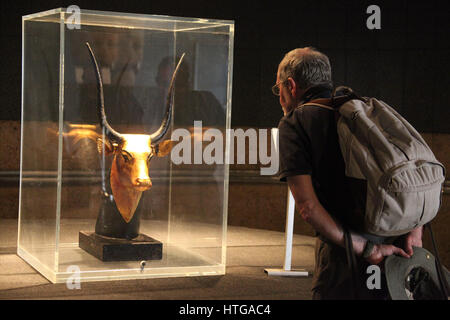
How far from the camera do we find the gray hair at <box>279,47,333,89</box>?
2.39 m

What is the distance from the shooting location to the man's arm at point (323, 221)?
2.16m

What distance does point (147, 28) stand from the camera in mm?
4617

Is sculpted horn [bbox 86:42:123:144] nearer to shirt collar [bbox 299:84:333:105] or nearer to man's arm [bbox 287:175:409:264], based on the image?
shirt collar [bbox 299:84:333:105]

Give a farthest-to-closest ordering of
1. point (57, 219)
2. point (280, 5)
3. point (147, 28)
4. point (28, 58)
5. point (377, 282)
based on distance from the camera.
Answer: point (280, 5) → point (28, 58) → point (147, 28) → point (57, 219) → point (377, 282)

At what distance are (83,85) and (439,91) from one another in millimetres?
3954

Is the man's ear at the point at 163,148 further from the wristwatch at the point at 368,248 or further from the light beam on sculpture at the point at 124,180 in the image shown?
the wristwatch at the point at 368,248

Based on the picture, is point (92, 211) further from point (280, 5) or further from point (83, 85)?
point (280, 5)

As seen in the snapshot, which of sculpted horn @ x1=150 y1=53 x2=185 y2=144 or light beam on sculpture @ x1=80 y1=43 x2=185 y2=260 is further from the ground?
sculpted horn @ x1=150 y1=53 x2=185 y2=144

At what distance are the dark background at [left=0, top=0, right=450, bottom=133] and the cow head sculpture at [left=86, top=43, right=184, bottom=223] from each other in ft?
10.5

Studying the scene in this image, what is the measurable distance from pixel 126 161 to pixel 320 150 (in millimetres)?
2339

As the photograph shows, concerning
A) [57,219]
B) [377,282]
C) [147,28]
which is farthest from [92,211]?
[377,282]

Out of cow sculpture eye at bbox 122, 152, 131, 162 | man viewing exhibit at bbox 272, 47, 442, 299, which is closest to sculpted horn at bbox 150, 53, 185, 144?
A: cow sculpture eye at bbox 122, 152, 131, 162

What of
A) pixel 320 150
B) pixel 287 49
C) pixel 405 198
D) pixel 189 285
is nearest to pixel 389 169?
pixel 405 198

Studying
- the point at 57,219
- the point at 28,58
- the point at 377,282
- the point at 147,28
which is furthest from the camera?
Answer: the point at 28,58
